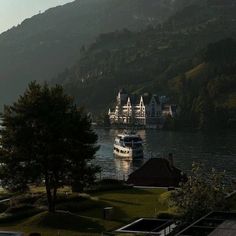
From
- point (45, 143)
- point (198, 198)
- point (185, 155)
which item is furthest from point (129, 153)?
point (198, 198)

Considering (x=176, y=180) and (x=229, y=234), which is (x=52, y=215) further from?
(x=176, y=180)

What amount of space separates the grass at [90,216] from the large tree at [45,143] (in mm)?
2419

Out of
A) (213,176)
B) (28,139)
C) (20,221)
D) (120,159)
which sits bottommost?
(120,159)

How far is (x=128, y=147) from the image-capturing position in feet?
534

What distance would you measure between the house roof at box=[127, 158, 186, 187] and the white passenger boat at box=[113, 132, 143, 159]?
76.7 m

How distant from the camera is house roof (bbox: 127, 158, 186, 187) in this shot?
7862 cm

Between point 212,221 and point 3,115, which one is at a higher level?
point 3,115

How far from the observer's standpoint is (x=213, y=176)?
1900 inches

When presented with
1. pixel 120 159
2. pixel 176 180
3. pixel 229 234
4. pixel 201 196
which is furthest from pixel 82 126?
pixel 120 159

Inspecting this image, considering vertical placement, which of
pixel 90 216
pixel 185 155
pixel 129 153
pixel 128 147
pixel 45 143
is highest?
pixel 45 143

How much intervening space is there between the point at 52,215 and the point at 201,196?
1354 cm

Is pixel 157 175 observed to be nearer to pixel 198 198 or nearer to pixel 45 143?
Answer: pixel 45 143

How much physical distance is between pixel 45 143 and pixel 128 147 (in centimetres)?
11041

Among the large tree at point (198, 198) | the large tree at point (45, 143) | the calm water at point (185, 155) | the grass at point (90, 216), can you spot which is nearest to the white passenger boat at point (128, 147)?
the calm water at point (185, 155)
